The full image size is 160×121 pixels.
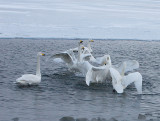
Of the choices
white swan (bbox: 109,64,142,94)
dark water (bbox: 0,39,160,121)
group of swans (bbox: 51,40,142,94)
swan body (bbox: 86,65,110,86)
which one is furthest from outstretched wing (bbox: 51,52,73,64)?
white swan (bbox: 109,64,142,94)

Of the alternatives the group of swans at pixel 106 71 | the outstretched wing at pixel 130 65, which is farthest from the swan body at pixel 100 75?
the outstretched wing at pixel 130 65

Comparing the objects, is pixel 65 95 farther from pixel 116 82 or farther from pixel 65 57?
pixel 65 57

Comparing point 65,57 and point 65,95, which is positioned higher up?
point 65,57

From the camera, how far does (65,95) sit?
882 cm

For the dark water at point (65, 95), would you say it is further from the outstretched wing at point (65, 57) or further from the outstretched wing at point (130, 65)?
the outstretched wing at point (130, 65)

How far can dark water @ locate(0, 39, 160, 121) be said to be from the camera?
7367 millimetres

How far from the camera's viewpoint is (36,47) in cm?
1636

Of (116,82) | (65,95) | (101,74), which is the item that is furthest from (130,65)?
(65,95)

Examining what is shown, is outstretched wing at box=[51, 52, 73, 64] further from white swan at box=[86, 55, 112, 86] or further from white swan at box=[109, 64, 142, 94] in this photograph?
white swan at box=[109, 64, 142, 94]

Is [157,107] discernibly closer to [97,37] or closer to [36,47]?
[36,47]

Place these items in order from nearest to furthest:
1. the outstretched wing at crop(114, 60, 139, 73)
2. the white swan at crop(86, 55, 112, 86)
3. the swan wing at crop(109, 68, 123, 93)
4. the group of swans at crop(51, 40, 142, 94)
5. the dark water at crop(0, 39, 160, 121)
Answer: the dark water at crop(0, 39, 160, 121), the swan wing at crop(109, 68, 123, 93), the group of swans at crop(51, 40, 142, 94), the white swan at crop(86, 55, 112, 86), the outstretched wing at crop(114, 60, 139, 73)

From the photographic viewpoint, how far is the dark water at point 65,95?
24.2 feet

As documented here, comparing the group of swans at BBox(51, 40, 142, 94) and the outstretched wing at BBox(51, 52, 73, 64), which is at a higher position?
the outstretched wing at BBox(51, 52, 73, 64)

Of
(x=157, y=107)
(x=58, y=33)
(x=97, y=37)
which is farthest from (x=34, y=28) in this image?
(x=157, y=107)
